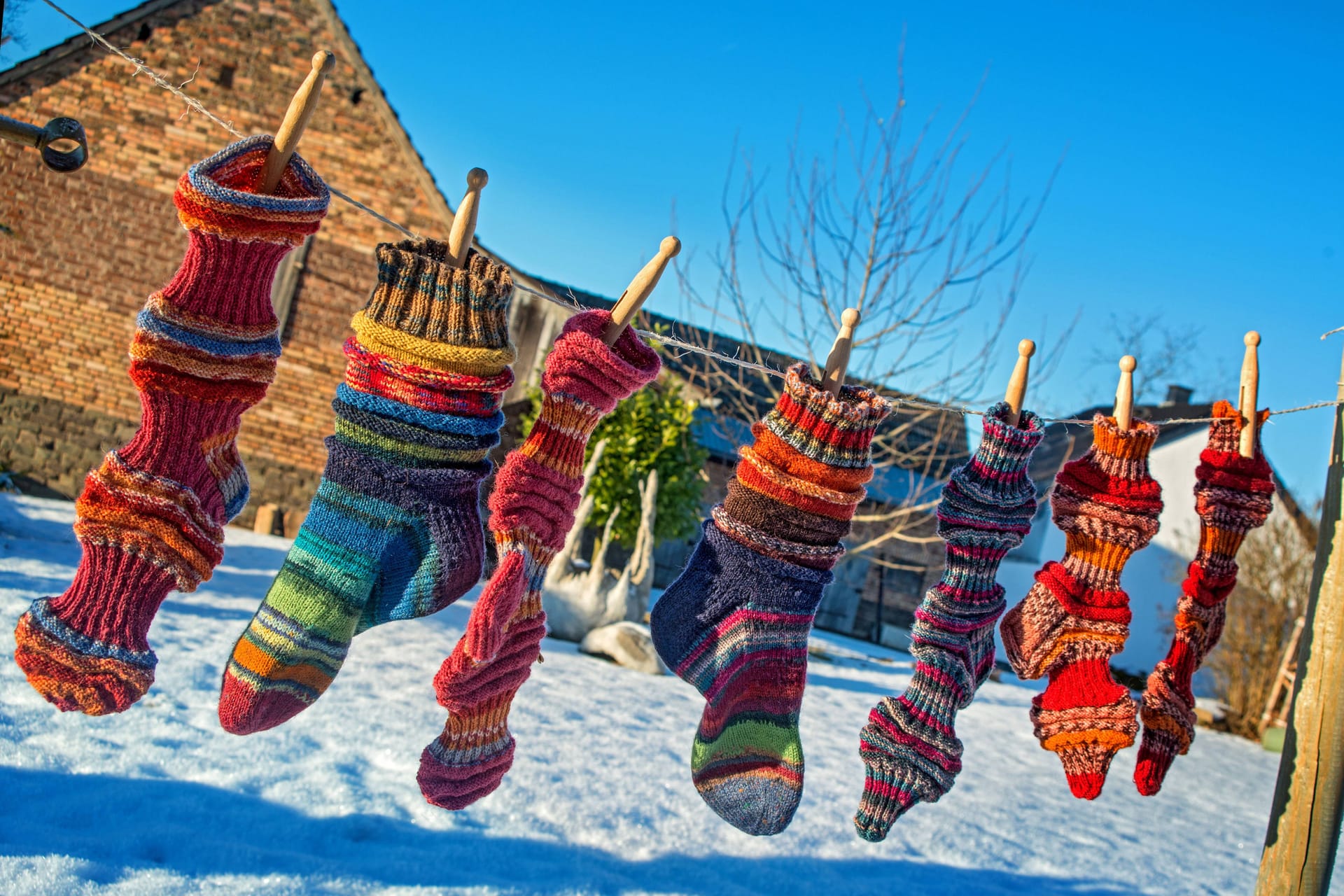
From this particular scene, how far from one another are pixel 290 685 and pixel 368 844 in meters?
1.51

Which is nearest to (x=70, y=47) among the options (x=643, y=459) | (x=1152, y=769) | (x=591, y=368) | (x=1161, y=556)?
(x=643, y=459)

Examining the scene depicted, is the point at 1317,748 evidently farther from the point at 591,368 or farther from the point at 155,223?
the point at 155,223

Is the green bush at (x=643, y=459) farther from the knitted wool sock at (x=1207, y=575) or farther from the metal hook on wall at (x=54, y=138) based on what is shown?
the metal hook on wall at (x=54, y=138)

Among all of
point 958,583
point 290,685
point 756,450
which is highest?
point 756,450

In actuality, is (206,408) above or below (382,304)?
below

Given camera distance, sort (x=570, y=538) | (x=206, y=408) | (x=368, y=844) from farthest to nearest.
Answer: (x=570, y=538)
(x=368, y=844)
(x=206, y=408)

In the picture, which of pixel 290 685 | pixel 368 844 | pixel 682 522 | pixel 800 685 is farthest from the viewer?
pixel 682 522

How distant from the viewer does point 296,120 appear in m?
1.33

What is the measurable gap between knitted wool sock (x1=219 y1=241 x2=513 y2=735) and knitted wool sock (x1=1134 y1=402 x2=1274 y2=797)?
1.40 m

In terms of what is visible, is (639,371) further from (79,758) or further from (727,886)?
(79,758)

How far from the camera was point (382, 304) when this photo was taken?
1.40 m

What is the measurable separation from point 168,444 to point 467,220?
1.86 feet

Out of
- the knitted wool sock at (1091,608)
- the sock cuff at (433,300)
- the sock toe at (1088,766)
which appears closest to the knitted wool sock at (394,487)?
the sock cuff at (433,300)

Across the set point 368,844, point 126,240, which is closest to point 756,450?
point 368,844
